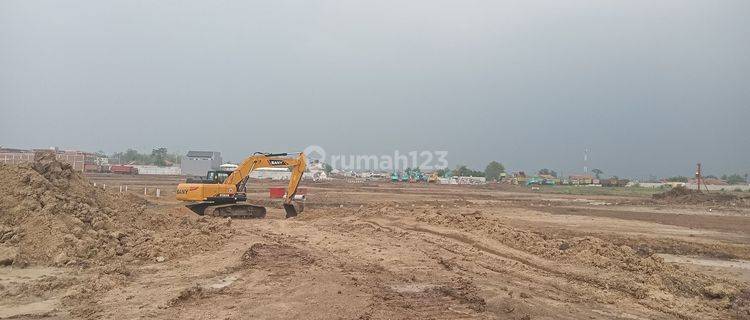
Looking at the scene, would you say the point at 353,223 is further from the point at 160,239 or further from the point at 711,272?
the point at 711,272

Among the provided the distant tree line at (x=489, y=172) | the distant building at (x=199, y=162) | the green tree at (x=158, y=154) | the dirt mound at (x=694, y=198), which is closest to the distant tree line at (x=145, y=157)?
the green tree at (x=158, y=154)

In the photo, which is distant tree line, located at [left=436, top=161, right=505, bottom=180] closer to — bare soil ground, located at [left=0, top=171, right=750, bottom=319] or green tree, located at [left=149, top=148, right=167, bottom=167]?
green tree, located at [left=149, top=148, right=167, bottom=167]

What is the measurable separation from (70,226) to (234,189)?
9.19 meters

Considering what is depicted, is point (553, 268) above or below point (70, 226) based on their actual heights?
below

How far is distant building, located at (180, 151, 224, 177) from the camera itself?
7640cm

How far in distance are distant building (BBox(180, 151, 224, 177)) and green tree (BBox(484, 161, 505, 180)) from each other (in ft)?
261

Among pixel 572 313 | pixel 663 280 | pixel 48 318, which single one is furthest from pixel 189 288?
pixel 663 280

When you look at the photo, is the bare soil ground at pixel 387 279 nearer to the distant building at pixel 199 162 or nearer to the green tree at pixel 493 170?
the distant building at pixel 199 162

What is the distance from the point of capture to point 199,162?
258 ft

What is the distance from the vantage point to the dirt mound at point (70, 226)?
9.82 m

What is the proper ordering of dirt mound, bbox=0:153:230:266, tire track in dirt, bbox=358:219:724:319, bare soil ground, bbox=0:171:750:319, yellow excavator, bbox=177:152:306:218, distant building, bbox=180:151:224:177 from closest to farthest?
bare soil ground, bbox=0:171:750:319 < tire track in dirt, bbox=358:219:724:319 < dirt mound, bbox=0:153:230:266 < yellow excavator, bbox=177:152:306:218 < distant building, bbox=180:151:224:177

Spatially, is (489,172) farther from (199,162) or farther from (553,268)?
(553,268)

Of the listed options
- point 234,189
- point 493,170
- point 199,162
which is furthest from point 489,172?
point 234,189

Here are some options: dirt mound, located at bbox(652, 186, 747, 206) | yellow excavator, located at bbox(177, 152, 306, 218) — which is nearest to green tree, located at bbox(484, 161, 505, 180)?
dirt mound, located at bbox(652, 186, 747, 206)
